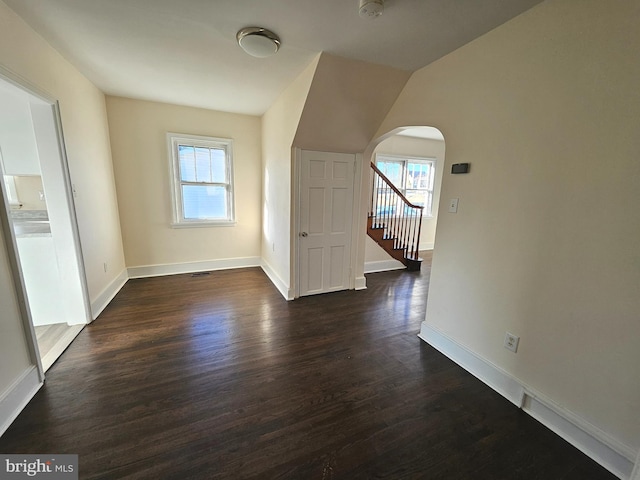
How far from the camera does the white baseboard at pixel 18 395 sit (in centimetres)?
145

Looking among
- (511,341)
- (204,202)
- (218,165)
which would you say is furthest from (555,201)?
(204,202)

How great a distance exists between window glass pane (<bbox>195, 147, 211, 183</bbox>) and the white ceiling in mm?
1285

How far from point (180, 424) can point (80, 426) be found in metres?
0.57

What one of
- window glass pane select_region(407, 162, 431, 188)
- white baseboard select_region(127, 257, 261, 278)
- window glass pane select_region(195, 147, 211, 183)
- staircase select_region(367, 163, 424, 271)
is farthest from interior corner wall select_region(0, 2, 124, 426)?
window glass pane select_region(407, 162, 431, 188)

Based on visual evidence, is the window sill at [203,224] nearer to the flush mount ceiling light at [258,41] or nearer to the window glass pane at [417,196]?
the flush mount ceiling light at [258,41]

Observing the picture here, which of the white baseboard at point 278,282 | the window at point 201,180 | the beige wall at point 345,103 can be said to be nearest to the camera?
the beige wall at point 345,103

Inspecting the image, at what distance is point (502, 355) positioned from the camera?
5.98 feet

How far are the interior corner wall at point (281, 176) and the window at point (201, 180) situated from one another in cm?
61

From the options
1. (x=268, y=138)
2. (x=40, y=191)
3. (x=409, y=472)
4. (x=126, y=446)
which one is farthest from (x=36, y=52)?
(x=409, y=472)

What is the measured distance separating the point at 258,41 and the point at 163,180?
→ 9.12 feet

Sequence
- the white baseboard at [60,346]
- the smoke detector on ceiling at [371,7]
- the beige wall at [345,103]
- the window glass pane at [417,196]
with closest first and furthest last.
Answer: the smoke detector on ceiling at [371,7] < the white baseboard at [60,346] < the beige wall at [345,103] < the window glass pane at [417,196]

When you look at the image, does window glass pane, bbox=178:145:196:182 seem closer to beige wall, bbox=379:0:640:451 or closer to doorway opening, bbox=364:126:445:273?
doorway opening, bbox=364:126:445:273

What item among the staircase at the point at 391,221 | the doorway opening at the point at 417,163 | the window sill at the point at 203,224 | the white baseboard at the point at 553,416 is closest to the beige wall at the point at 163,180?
the window sill at the point at 203,224

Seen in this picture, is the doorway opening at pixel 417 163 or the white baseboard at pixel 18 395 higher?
the doorway opening at pixel 417 163
